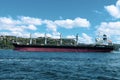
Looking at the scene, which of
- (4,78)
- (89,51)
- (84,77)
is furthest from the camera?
(89,51)

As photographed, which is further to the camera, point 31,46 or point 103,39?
point 103,39

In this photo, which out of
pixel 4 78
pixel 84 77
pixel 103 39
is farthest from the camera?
pixel 103 39

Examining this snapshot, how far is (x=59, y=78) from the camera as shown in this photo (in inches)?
1305

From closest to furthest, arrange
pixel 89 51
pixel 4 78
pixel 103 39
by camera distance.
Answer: pixel 4 78 → pixel 89 51 → pixel 103 39

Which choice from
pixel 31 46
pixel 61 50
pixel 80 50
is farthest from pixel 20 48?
pixel 80 50

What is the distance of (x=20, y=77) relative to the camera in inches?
1297

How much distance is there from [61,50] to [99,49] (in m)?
19.6

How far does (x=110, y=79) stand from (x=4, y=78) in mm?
11599

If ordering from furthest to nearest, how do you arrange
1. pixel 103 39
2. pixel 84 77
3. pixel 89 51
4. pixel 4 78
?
pixel 103 39 < pixel 89 51 < pixel 84 77 < pixel 4 78

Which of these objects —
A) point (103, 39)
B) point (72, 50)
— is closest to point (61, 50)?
point (72, 50)

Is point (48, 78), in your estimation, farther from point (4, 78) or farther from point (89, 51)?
point (89, 51)

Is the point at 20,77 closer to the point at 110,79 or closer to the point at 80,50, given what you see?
the point at 110,79

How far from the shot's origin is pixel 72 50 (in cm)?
15512

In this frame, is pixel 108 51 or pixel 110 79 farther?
pixel 108 51
